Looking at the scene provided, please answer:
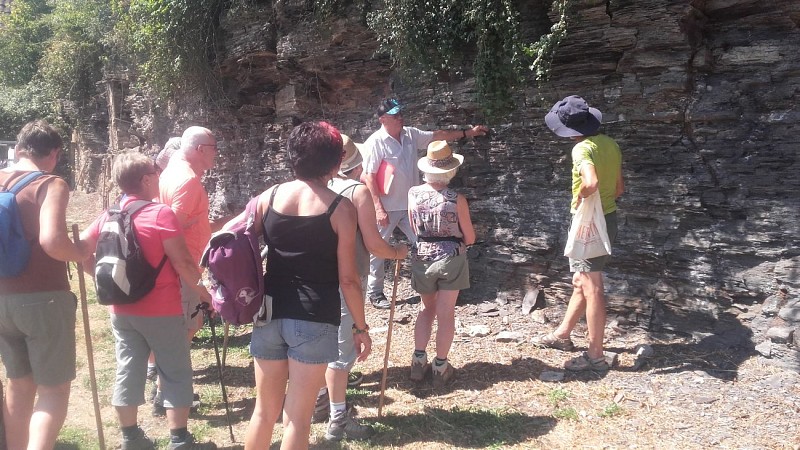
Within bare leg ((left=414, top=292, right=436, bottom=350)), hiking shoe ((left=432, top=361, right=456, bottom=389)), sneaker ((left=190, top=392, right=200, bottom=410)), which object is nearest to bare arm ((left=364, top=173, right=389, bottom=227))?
bare leg ((left=414, top=292, right=436, bottom=350))

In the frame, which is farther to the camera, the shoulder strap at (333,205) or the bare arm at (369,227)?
the bare arm at (369,227)

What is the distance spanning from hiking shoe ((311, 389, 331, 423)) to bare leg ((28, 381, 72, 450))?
1.53m

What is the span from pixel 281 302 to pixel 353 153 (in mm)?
1531

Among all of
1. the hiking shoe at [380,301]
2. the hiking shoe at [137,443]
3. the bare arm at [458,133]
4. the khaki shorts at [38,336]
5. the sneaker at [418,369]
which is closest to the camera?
the khaki shorts at [38,336]

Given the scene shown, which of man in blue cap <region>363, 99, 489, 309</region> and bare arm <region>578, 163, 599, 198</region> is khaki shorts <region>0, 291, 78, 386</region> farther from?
bare arm <region>578, 163, 599, 198</region>

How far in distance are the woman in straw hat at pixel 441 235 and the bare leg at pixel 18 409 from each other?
8.33 ft

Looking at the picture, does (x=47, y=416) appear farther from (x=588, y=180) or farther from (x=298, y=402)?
(x=588, y=180)

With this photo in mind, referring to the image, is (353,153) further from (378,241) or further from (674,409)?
(674,409)

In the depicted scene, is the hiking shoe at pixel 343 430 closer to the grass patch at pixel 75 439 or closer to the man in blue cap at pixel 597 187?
the grass patch at pixel 75 439

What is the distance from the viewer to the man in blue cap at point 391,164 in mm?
5676

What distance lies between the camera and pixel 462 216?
431 centimetres

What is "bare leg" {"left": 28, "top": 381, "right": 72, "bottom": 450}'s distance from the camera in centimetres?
330

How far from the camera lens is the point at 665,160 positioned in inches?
206

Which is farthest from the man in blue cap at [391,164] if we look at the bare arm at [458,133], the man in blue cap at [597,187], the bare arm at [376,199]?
the man in blue cap at [597,187]
